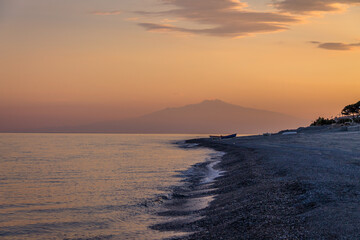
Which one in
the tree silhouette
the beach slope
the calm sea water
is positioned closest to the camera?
the beach slope

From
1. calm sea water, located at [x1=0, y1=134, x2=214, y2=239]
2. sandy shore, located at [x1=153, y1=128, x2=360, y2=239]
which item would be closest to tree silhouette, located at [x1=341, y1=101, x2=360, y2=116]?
calm sea water, located at [x1=0, y1=134, x2=214, y2=239]

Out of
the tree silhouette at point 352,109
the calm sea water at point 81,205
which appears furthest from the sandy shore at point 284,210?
the tree silhouette at point 352,109

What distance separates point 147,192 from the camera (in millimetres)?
23578

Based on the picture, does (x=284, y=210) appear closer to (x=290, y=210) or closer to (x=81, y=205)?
(x=290, y=210)

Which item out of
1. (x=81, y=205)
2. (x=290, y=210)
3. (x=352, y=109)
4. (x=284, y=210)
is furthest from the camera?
(x=352, y=109)

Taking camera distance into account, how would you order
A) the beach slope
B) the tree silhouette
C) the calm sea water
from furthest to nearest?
1. the tree silhouette
2. the calm sea water
3. the beach slope

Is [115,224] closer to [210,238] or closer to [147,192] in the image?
A: [210,238]

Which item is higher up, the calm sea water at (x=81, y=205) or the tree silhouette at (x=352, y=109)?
the tree silhouette at (x=352, y=109)

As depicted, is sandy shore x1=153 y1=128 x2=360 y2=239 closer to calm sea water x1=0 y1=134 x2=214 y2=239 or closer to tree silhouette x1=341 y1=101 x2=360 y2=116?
calm sea water x1=0 y1=134 x2=214 y2=239

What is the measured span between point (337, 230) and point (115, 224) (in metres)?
8.85

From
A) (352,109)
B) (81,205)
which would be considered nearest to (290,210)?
(81,205)

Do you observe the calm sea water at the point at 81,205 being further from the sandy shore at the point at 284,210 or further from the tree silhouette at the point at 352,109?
the tree silhouette at the point at 352,109

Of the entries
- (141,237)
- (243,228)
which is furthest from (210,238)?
(141,237)

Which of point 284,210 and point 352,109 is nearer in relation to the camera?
point 284,210
